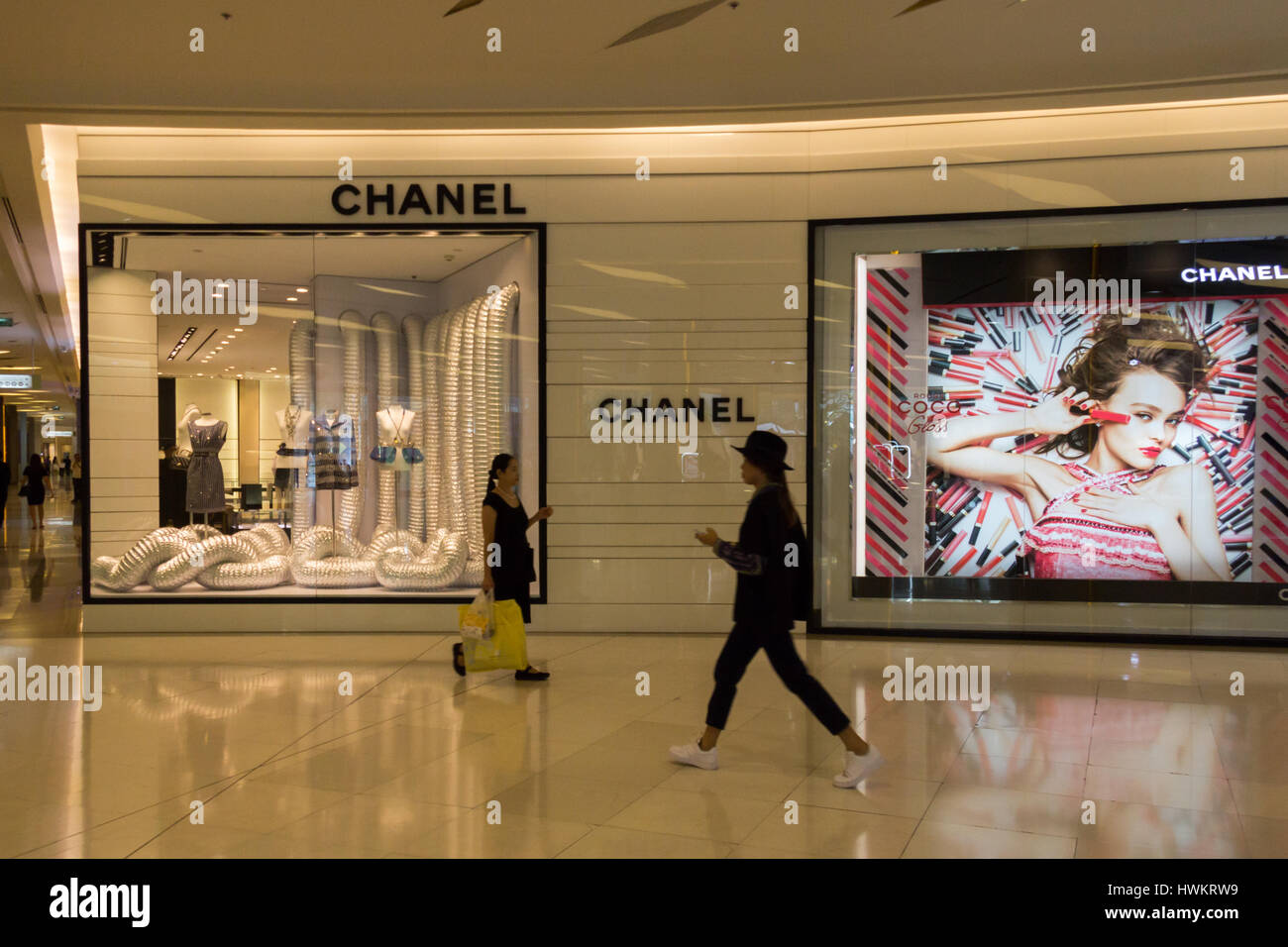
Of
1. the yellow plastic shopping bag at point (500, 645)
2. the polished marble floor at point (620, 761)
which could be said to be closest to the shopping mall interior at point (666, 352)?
the polished marble floor at point (620, 761)

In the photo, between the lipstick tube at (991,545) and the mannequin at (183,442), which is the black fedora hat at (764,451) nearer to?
the lipstick tube at (991,545)

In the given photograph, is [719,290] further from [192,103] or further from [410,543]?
[192,103]

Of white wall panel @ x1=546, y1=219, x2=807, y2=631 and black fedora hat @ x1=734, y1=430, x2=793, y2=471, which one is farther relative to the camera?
white wall panel @ x1=546, y1=219, x2=807, y2=631

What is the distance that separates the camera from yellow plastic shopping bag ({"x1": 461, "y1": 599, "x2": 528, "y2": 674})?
586 centimetres

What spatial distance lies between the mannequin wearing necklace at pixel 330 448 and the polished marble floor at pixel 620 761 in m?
1.57

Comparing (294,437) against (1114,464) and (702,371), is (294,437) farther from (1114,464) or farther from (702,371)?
(1114,464)

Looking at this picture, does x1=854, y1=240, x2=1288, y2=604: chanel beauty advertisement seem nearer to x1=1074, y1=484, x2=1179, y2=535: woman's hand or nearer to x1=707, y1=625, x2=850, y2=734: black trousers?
x1=1074, y1=484, x2=1179, y2=535: woman's hand

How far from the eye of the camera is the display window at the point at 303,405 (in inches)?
308

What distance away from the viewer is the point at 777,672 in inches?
166

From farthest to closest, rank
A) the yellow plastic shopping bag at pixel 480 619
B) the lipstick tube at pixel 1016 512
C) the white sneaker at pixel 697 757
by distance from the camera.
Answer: the lipstick tube at pixel 1016 512 < the yellow plastic shopping bag at pixel 480 619 < the white sneaker at pixel 697 757

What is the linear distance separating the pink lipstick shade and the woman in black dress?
4467 millimetres

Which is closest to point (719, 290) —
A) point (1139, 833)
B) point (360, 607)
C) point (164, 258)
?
point (360, 607)

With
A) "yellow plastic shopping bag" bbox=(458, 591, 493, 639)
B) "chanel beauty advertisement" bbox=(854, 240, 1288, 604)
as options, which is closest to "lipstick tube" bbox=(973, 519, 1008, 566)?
"chanel beauty advertisement" bbox=(854, 240, 1288, 604)
